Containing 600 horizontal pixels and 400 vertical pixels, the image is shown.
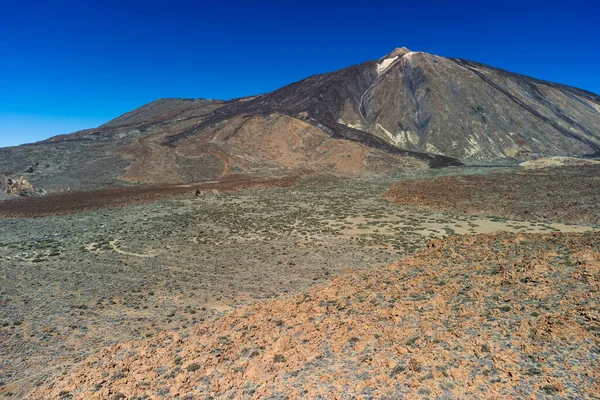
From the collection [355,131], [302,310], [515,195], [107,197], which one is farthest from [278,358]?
[355,131]

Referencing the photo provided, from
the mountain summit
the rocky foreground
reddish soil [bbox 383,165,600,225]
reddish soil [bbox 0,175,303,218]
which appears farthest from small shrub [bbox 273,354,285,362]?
the mountain summit

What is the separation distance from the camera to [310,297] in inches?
453

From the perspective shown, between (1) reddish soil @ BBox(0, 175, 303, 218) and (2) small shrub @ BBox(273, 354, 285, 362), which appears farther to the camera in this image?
(1) reddish soil @ BBox(0, 175, 303, 218)

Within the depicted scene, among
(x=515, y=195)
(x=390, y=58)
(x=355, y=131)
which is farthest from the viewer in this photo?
(x=390, y=58)

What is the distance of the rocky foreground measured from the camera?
6.77 m

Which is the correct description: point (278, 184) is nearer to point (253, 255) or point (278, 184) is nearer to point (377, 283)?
point (253, 255)

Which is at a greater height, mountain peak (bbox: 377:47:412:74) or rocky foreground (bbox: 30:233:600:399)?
mountain peak (bbox: 377:47:412:74)

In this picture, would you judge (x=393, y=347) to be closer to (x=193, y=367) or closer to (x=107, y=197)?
(x=193, y=367)

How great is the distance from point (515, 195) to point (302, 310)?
2744 cm

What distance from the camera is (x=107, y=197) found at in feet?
113

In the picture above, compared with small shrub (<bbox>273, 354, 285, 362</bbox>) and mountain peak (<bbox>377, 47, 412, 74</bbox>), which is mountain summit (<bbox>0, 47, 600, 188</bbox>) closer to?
mountain peak (<bbox>377, 47, 412, 74</bbox>)

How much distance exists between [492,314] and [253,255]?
10864mm

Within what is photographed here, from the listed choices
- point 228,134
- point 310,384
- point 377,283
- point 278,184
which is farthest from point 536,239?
point 228,134

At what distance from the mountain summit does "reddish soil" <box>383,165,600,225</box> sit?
17271mm
